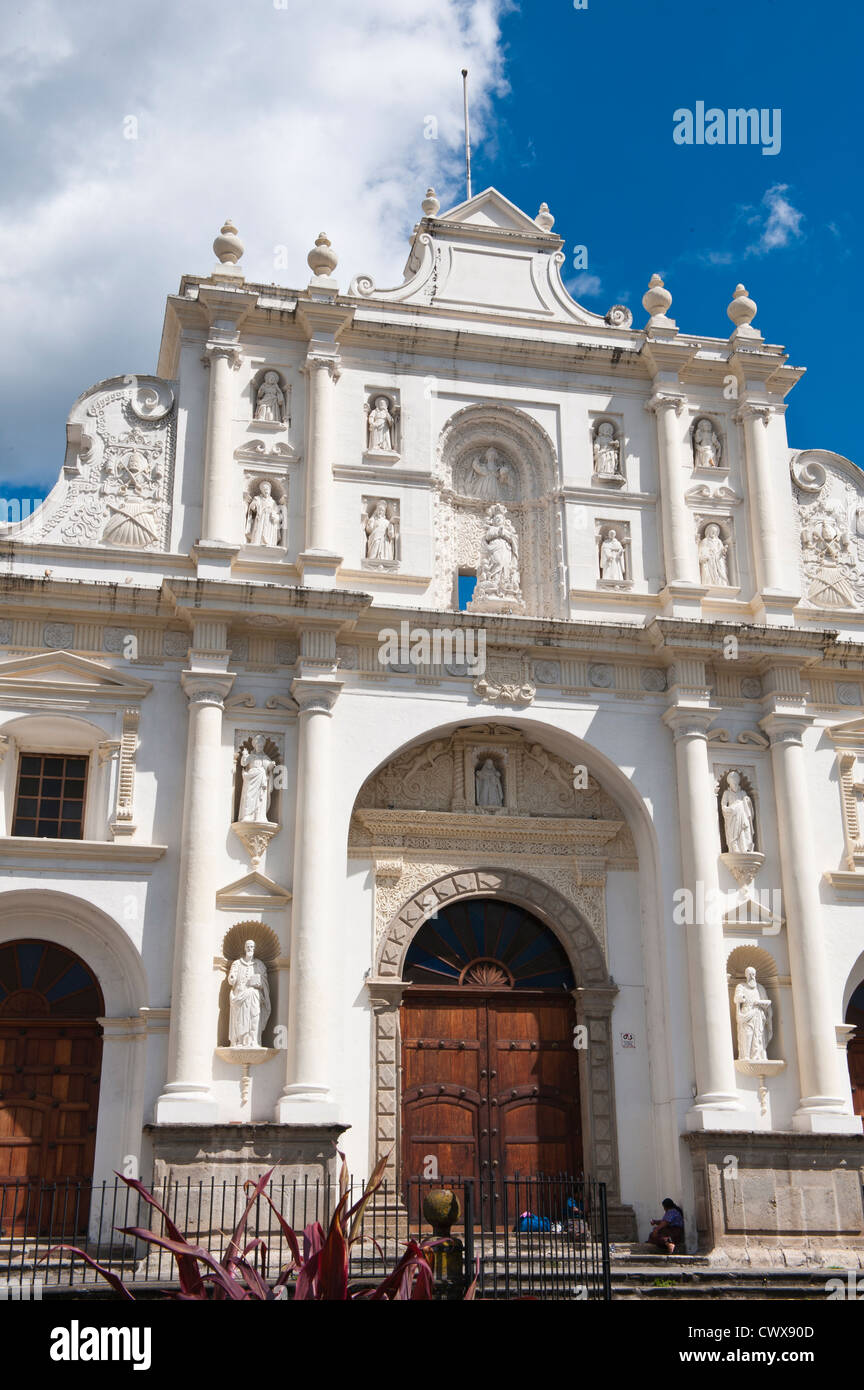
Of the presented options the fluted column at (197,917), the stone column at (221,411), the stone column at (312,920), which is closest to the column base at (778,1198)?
the stone column at (312,920)

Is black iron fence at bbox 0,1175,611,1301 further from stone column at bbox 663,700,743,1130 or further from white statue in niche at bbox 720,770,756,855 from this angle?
white statue in niche at bbox 720,770,756,855

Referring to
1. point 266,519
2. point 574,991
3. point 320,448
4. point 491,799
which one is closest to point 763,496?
point 491,799

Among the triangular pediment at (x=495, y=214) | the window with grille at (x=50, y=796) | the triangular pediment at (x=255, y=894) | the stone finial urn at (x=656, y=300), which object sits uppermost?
the triangular pediment at (x=495, y=214)

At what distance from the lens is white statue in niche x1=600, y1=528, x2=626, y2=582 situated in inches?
775

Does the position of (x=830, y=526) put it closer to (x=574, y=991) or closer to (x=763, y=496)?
(x=763, y=496)

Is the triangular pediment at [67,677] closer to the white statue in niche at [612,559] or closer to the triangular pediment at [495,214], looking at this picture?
the white statue in niche at [612,559]

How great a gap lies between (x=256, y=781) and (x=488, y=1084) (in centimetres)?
494

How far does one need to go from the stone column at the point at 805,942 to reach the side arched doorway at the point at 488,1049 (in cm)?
293

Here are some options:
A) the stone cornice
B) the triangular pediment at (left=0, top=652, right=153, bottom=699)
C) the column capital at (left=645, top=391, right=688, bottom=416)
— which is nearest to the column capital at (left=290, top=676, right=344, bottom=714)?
the triangular pediment at (left=0, top=652, right=153, bottom=699)

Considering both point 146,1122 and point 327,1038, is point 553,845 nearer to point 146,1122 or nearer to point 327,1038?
point 327,1038

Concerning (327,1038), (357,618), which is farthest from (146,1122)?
(357,618)

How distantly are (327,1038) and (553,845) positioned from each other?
432cm

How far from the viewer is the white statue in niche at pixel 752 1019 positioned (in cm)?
1762

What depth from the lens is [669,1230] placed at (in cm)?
1650
